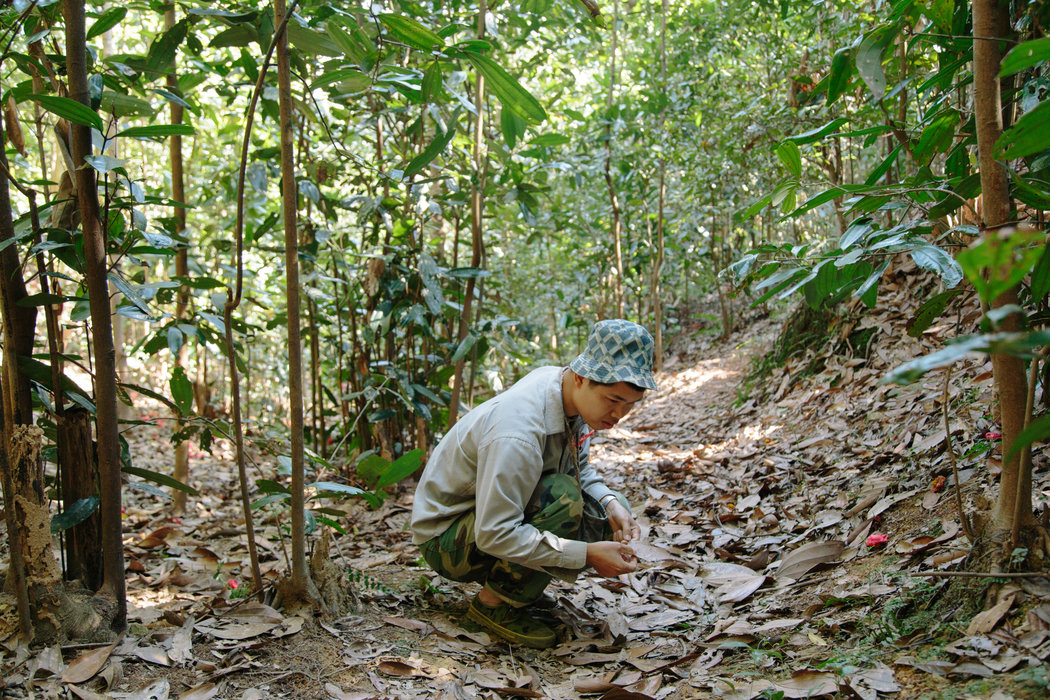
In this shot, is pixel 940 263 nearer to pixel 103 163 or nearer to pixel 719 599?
pixel 719 599

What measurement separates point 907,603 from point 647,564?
1.00 m

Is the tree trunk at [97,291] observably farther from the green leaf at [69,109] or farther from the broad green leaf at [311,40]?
the broad green leaf at [311,40]

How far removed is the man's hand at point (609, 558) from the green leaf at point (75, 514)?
1138 mm

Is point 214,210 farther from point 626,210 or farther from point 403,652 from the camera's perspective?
point 403,652

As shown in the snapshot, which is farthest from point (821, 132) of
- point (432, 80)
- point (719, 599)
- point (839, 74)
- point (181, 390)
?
point (181, 390)

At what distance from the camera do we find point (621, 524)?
2082mm

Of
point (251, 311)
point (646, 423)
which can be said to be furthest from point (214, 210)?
point (646, 423)

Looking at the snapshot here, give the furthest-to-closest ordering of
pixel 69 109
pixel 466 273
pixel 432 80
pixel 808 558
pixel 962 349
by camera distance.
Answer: pixel 466 273 → pixel 808 558 → pixel 432 80 → pixel 69 109 → pixel 962 349

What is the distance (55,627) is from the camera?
4.72ft

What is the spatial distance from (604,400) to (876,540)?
0.80 metres

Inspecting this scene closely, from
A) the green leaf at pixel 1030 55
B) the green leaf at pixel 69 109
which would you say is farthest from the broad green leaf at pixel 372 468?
the green leaf at pixel 1030 55

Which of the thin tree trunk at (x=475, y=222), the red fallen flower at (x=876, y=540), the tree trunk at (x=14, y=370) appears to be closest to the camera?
the tree trunk at (x=14, y=370)

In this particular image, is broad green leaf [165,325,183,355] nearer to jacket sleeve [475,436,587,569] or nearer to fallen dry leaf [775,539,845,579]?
jacket sleeve [475,436,587,569]

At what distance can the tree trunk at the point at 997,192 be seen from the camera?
1.26 m
